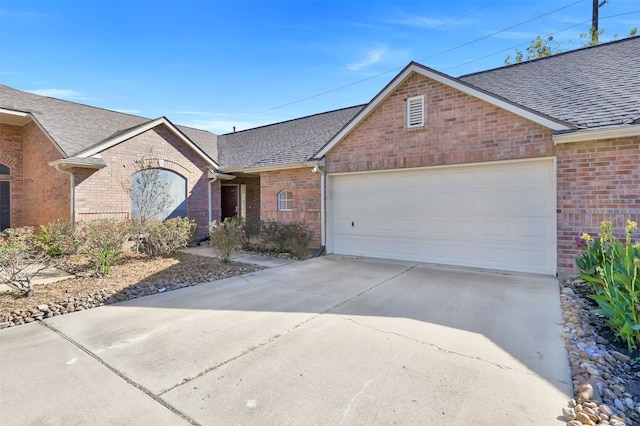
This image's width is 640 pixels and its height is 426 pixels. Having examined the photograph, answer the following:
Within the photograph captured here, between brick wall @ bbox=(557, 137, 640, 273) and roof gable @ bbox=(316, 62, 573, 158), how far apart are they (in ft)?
2.19

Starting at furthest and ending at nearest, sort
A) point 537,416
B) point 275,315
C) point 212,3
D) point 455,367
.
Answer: point 212,3
point 275,315
point 455,367
point 537,416

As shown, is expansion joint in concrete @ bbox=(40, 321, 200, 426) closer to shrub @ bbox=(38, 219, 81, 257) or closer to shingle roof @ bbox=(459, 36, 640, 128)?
shrub @ bbox=(38, 219, 81, 257)

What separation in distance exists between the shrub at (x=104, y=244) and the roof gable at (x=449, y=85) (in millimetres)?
5837

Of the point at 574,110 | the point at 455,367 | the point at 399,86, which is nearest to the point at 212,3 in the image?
the point at 399,86

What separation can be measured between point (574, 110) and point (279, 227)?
7.98m

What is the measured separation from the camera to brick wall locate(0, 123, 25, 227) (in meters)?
11.7

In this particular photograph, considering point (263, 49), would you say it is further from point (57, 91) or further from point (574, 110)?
point (574, 110)

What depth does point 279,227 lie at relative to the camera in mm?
9984

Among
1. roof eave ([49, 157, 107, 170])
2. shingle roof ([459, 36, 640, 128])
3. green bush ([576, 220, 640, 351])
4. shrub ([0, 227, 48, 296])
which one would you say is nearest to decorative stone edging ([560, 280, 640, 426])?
green bush ([576, 220, 640, 351])

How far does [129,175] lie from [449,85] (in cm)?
1047

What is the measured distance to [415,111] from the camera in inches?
328

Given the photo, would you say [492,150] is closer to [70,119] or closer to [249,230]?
[249,230]

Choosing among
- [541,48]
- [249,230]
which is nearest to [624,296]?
[249,230]

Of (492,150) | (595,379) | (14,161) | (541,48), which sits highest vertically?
(541,48)
